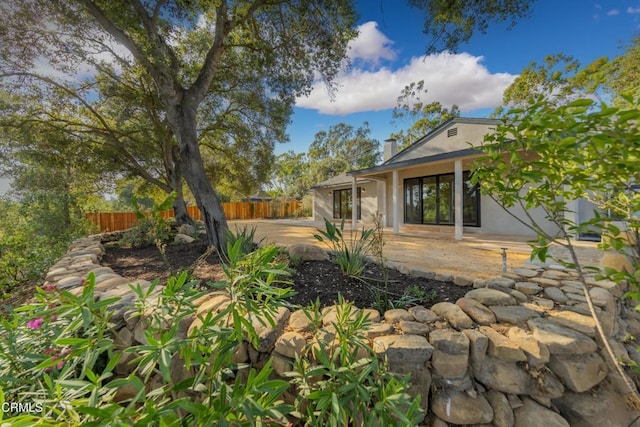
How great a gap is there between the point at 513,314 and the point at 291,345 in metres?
1.77

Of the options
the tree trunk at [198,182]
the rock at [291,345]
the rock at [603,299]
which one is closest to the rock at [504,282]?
the rock at [603,299]

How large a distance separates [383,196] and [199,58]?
884 centimetres

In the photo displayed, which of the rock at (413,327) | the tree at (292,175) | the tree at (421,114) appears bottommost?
the rock at (413,327)

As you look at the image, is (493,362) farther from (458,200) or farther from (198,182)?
(458,200)

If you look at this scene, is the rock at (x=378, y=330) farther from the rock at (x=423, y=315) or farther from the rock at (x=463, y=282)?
the rock at (x=463, y=282)

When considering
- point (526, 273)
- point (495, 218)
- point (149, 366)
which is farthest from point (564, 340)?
point (495, 218)

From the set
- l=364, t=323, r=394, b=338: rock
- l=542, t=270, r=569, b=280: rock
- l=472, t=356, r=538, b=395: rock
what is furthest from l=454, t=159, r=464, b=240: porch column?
l=364, t=323, r=394, b=338: rock

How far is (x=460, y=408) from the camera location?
1.58 meters

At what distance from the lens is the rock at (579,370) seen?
1612mm

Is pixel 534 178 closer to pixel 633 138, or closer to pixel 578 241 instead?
pixel 633 138

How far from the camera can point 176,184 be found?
8.48 meters

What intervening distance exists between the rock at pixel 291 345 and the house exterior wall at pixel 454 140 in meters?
8.64

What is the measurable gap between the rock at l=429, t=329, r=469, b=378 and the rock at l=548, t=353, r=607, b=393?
578 mm

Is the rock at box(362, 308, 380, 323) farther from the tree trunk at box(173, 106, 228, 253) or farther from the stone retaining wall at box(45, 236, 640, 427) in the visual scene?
the tree trunk at box(173, 106, 228, 253)
